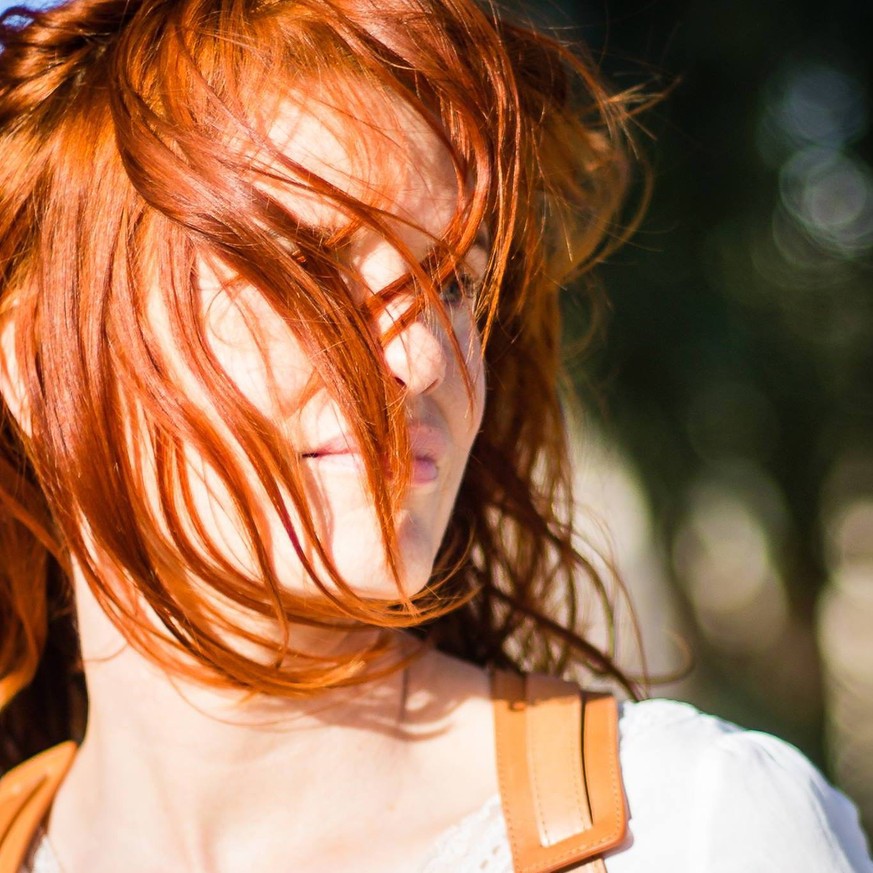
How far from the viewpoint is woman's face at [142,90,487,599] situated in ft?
3.39

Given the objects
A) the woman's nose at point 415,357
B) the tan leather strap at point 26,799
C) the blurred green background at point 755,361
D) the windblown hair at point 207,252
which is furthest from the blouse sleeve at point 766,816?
the blurred green background at point 755,361

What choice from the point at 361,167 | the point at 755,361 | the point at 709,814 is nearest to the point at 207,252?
the point at 361,167

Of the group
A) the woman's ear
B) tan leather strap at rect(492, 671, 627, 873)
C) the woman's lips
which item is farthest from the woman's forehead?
tan leather strap at rect(492, 671, 627, 873)

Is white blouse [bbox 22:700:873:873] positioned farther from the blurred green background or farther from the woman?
the blurred green background

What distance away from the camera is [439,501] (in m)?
1.15

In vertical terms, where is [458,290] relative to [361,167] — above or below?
below

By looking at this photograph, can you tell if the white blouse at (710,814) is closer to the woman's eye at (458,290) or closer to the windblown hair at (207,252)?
the windblown hair at (207,252)

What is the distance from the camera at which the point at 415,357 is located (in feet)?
3.47

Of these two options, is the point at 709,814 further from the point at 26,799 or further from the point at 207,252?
the point at 26,799

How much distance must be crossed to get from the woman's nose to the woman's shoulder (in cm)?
51

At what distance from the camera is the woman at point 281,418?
1.03 metres

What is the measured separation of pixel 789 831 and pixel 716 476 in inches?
77.6

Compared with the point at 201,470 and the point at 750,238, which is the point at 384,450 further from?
the point at 750,238

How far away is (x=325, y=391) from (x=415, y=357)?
103mm
